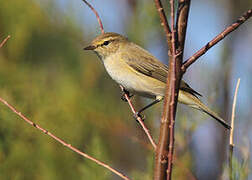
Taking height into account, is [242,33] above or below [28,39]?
above

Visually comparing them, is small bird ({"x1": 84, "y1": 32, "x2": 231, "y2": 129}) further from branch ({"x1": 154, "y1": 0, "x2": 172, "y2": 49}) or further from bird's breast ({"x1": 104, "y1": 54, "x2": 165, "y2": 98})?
branch ({"x1": 154, "y1": 0, "x2": 172, "y2": 49})

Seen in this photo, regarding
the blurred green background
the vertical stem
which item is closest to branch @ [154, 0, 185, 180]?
the vertical stem

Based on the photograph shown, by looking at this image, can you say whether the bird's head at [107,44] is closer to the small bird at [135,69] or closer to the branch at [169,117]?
the small bird at [135,69]

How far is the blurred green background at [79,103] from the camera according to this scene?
2.72 metres

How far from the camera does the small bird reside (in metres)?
2.96

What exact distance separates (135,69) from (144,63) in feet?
0.29

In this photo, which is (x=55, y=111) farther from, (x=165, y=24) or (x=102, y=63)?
(x=165, y=24)

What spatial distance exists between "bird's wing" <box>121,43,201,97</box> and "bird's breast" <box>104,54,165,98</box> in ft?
0.10

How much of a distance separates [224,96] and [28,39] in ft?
5.44

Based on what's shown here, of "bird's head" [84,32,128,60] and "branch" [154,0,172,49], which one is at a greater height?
"branch" [154,0,172,49]

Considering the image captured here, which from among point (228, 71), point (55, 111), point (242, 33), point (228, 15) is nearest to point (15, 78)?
point (55, 111)

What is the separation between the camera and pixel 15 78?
2.96m

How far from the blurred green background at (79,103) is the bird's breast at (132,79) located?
0.54 ft

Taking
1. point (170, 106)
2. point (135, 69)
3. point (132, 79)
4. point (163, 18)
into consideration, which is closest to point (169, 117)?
point (170, 106)
